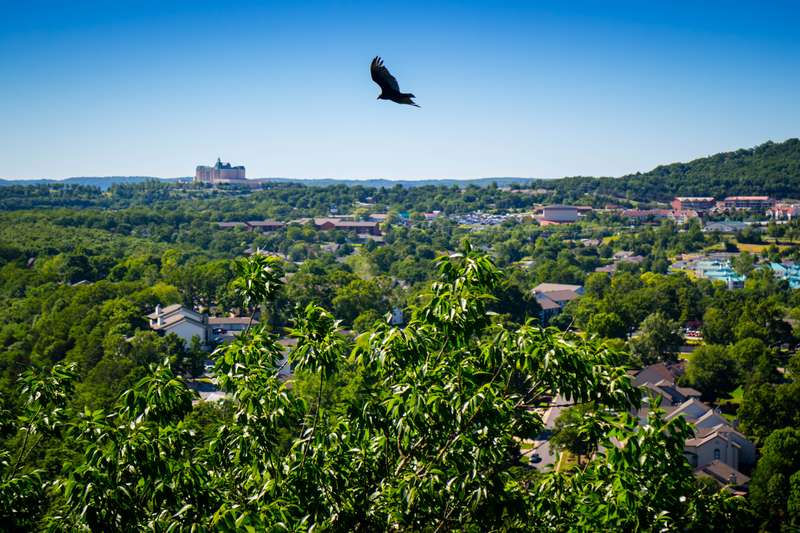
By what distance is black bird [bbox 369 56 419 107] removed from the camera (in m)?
4.08

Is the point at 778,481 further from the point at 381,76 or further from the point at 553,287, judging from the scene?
the point at 553,287

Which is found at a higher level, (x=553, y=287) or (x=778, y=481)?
(x=778, y=481)

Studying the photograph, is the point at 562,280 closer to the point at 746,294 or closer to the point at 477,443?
the point at 746,294

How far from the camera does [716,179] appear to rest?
386 ft

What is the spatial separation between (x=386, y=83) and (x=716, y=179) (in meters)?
125

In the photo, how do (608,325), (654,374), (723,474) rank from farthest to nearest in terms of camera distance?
1. (608,325)
2. (654,374)
3. (723,474)

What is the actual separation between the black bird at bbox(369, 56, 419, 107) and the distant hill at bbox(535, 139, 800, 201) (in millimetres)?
112822

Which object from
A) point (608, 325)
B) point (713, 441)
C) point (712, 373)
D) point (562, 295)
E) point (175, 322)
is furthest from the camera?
point (562, 295)

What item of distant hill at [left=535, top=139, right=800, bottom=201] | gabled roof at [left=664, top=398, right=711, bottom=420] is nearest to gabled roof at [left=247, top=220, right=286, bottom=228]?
distant hill at [left=535, top=139, right=800, bottom=201]

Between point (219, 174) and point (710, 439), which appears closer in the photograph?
point (710, 439)

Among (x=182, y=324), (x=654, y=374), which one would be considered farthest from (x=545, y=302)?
(x=182, y=324)

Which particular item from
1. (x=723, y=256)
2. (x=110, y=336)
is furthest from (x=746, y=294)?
(x=110, y=336)

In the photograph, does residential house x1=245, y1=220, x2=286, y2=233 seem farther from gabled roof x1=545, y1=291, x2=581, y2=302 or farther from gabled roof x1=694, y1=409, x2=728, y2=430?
gabled roof x1=694, y1=409, x2=728, y2=430

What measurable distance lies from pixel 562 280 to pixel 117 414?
50964 millimetres
